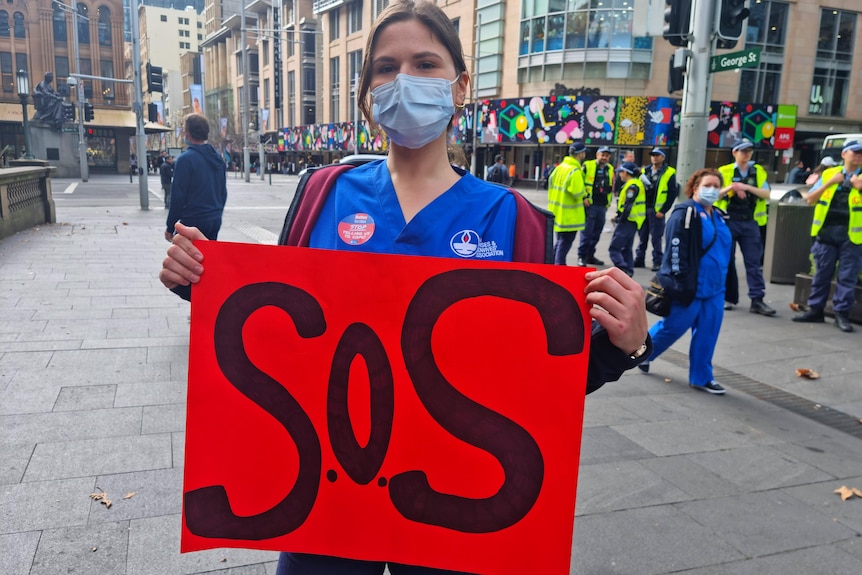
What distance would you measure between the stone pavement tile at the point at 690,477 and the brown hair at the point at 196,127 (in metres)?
5.04

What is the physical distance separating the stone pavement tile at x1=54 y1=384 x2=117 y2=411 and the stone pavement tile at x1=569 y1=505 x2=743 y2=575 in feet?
10.7

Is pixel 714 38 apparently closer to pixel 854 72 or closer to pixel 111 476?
pixel 111 476

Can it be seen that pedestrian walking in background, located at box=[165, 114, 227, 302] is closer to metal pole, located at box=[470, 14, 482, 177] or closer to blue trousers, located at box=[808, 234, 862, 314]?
blue trousers, located at box=[808, 234, 862, 314]

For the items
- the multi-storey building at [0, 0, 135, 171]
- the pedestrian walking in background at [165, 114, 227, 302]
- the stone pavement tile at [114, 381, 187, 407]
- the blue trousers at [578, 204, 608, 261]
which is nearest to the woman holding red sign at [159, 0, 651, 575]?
the stone pavement tile at [114, 381, 187, 407]

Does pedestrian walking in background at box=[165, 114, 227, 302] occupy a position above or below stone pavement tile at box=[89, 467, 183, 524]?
above

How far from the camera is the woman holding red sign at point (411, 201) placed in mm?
1745

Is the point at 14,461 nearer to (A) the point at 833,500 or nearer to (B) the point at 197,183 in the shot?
(B) the point at 197,183

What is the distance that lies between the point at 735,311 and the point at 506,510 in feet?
25.5

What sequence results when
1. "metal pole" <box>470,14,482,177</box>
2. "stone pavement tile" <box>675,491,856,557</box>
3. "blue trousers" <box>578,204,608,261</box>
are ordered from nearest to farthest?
"stone pavement tile" <box>675,491,856,557</box>
"blue trousers" <box>578,204,608,261</box>
"metal pole" <box>470,14,482,177</box>

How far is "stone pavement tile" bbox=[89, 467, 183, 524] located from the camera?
3.21 m

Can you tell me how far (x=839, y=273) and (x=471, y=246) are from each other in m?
7.43

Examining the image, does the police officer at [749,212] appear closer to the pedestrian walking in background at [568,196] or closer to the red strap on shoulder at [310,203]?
the pedestrian walking in background at [568,196]

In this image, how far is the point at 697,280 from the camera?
17.6 feet

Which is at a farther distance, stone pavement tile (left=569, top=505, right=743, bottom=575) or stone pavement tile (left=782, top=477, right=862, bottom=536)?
stone pavement tile (left=782, top=477, right=862, bottom=536)
